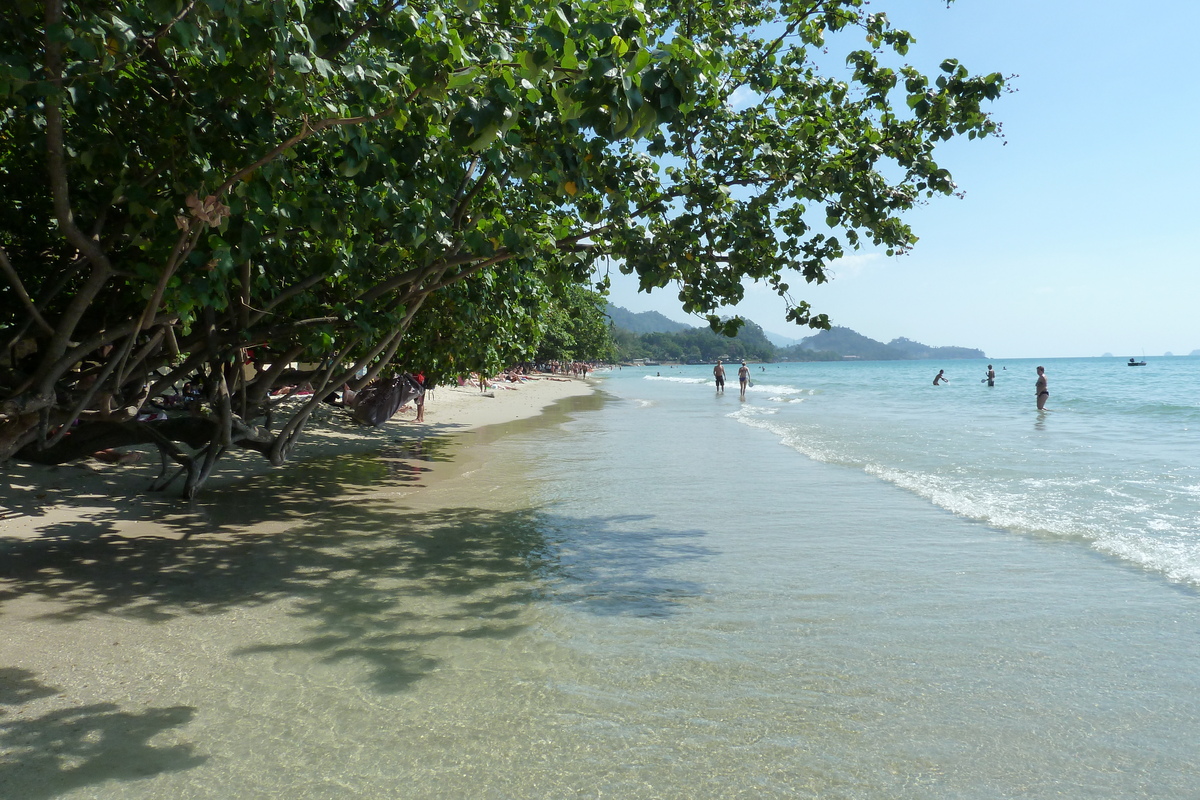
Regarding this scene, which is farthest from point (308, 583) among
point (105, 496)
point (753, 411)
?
point (753, 411)

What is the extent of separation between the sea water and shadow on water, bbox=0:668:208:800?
14mm

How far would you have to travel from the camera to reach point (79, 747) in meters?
4.04

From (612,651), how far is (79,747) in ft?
9.83

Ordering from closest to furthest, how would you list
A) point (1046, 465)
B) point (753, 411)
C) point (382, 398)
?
1. point (1046, 465)
2. point (382, 398)
3. point (753, 411)

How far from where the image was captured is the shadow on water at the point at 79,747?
3.74 meters

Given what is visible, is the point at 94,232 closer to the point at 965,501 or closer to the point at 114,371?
the point at 114,371

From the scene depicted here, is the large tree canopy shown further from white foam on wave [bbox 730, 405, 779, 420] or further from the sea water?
white foam on wave [bbox 730, 405, 779, 420]

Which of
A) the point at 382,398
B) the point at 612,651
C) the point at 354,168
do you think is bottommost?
the point at 612,651

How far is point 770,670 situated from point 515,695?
1.60 meters

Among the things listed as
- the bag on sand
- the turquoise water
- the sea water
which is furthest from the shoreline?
the turquoise water

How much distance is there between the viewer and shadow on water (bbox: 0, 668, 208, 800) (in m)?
3.74

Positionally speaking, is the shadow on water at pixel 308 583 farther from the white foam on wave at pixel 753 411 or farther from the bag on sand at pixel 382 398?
the white foam on wave at pixel 753 411

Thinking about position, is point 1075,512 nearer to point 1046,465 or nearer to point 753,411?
point 1046,465

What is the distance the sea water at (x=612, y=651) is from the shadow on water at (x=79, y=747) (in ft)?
0.04
